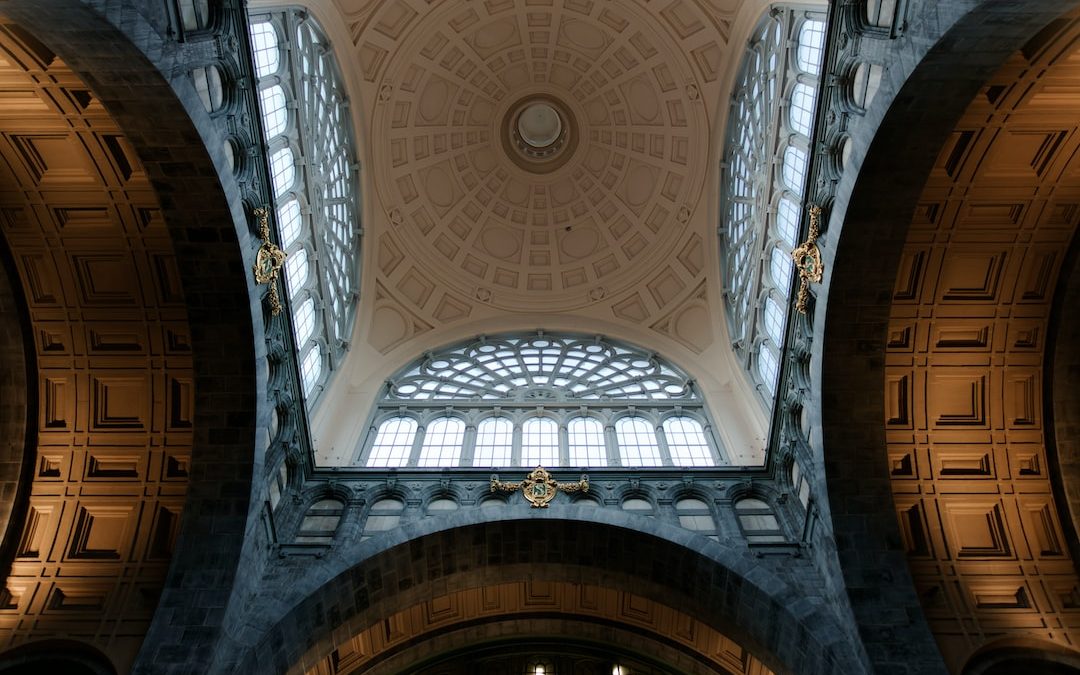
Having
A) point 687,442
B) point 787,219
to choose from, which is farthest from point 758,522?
point 787,219

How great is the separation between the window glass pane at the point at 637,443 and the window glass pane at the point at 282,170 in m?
13.6

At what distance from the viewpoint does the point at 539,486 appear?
66.2 ft

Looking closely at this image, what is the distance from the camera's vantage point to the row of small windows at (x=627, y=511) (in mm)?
19500

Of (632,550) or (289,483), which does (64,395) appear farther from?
(632,550)

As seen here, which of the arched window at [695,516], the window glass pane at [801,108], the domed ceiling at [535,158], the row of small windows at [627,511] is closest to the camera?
the row of small windows at [627,511]

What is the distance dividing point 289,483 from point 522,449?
748 centimetres

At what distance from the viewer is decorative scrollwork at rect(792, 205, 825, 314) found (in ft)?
58.6

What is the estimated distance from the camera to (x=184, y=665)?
49.9 feet

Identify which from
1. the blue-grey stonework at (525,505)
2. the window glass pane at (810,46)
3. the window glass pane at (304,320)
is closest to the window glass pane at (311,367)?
the window glass pane at (304,320)

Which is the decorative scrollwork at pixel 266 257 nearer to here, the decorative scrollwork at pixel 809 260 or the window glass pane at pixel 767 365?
the decorative scrollwork at pixel 809 260

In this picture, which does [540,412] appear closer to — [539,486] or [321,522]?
[539,486]

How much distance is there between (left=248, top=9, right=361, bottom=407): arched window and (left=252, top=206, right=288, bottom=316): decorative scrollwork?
1.24 m

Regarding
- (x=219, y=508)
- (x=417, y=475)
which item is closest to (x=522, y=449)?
(x=417, y=475)

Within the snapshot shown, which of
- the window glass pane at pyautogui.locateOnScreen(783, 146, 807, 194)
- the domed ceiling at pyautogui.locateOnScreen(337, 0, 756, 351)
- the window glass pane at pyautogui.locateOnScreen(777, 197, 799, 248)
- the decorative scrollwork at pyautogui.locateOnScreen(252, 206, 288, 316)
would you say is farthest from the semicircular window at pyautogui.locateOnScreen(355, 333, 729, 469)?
the window glass pane at pyautogui.locateOnScreen(783, 146, 807, 194)
